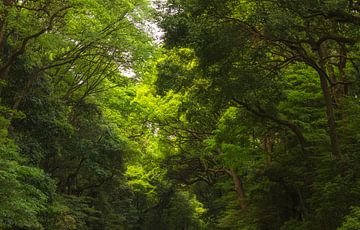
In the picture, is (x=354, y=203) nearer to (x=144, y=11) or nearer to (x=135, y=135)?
(x=144, y=11)

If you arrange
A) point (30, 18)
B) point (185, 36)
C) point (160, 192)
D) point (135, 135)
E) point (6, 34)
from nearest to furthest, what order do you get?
1. point (185, 36)
2. point (30, 18)
3. point (6, 34)
4. point (135, 135)
5. point (160, 192)

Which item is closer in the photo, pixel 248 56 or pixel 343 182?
pixel 343 182

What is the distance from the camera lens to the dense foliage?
1145 cm

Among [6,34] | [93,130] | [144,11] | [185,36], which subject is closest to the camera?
[185,36]

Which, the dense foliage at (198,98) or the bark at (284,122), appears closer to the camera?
the dense foliage at (198,98)

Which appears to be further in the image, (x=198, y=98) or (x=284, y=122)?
(x=198, y=98)

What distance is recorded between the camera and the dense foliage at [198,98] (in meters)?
11.4

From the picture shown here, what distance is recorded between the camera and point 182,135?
23578 mm

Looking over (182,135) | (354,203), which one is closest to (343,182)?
(354,203)

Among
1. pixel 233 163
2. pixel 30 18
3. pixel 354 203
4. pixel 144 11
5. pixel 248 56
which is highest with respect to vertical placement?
pixel 144 11

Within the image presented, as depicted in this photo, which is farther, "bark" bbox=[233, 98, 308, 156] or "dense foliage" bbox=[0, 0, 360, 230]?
"bark" bbox=[233, 98, 308, 156]

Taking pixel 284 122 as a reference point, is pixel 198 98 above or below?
above

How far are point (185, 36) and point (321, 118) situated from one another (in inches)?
215

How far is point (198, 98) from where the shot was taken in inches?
568
